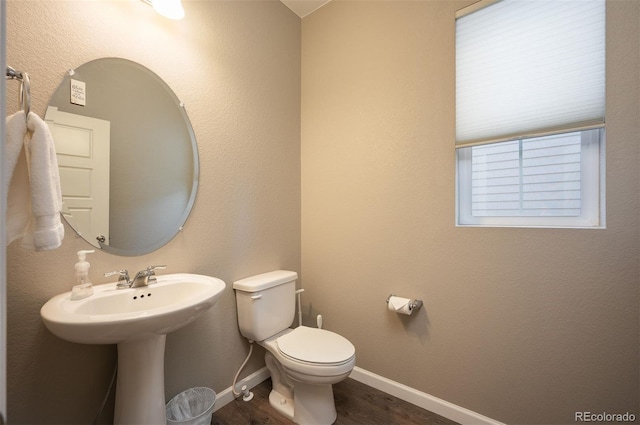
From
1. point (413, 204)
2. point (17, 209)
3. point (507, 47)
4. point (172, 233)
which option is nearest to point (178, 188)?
point (172, 233)

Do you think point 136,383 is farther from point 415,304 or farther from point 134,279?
point 415,304

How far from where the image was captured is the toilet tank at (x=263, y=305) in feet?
4.94

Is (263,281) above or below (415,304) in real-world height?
above

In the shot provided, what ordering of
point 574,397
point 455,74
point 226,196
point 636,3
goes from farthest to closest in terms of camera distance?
1. point 226,196
2. point 455,74
3. point 574,397
4. point 636,3

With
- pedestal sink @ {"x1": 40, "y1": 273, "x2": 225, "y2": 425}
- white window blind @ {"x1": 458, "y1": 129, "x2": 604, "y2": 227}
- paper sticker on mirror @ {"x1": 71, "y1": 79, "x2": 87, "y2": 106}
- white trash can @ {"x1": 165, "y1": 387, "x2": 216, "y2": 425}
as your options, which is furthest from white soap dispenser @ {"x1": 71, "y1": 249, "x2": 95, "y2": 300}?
white window blind @ {"x1": 458, "y1": 129, "x2": 604, "y2": 227}

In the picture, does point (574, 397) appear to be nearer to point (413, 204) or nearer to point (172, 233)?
point (413, 204)

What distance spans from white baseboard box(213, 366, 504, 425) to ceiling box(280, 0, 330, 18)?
2582mm

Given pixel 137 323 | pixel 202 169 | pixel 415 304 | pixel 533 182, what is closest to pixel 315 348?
pixel 415 304

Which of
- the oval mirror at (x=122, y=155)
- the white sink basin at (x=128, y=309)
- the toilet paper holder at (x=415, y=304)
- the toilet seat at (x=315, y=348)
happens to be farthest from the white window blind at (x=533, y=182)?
the oval mirror at (x=122, y=155)

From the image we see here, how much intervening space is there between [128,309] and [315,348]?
0.88 m

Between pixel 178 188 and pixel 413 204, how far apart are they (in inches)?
51.9

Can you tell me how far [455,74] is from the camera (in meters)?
1.42

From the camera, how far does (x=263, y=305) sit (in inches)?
60.6

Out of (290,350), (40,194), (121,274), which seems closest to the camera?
(40,194)
